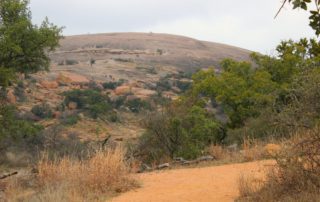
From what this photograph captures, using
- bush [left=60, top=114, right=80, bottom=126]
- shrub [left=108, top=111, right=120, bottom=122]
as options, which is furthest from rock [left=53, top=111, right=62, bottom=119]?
shrub [left=108, top=111, right=120, bottom=122]

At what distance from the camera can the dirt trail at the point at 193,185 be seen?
8.53m

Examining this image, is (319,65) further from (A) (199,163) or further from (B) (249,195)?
(A) (199,163)

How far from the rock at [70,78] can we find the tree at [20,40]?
2073 cm

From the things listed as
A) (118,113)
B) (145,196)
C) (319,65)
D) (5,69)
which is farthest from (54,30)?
(118,113)

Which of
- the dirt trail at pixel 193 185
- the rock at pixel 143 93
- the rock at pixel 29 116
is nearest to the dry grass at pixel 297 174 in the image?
the dirt trail at pixel 193 185

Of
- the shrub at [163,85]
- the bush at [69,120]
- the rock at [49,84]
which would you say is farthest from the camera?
the shrub at [163,85]

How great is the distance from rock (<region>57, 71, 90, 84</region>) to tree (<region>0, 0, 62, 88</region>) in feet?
68.0

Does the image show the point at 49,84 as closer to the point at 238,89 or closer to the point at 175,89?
the point at 175,89

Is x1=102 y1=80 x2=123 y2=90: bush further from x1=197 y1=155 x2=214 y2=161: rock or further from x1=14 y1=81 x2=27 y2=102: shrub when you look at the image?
x1=197 y1=155 x2=214 y2=161: rock

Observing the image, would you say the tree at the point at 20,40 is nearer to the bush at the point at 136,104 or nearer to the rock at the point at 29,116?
the rock at the point at 29,116

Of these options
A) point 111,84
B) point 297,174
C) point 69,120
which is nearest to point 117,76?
point 111,84

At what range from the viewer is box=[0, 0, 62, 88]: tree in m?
14.2

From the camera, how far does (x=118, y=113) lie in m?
31.1

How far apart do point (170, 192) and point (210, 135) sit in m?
7.57
